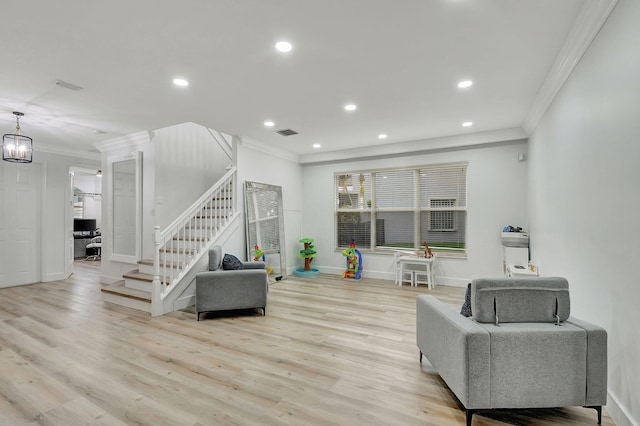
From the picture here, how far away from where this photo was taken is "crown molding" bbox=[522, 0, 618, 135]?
2.08 meters

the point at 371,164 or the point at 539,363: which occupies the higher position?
the point at 371,164

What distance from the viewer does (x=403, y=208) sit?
6.54m

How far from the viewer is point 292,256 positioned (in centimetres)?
720

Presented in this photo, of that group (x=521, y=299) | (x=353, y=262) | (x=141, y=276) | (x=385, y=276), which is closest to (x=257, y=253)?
(x=141, y=276)

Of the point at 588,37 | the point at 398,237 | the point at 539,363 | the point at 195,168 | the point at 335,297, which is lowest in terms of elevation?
the point at 335,297

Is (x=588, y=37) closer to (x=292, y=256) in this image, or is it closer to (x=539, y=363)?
(x=539, y=363)

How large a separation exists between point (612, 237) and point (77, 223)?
1350cm

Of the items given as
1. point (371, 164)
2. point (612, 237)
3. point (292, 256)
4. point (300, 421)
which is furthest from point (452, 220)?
point (300, 421)

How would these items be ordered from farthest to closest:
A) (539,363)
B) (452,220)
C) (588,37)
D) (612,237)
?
(452,220), (588,37), (612,237), (539,363)

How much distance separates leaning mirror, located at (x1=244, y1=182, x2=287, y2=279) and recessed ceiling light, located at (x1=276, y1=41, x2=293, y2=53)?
3396 mm

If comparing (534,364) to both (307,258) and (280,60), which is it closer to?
(280,60)

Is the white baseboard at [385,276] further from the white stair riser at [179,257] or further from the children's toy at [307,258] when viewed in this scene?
the white stair riser at [179,257]

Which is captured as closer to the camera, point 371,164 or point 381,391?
point 381,391

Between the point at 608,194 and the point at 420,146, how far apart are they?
13.6ft
